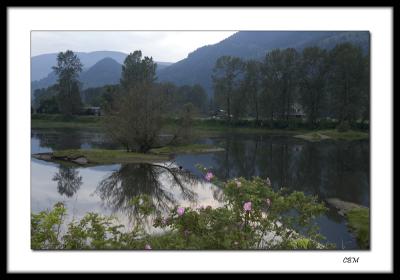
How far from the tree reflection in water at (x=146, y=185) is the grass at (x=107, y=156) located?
6.18ft

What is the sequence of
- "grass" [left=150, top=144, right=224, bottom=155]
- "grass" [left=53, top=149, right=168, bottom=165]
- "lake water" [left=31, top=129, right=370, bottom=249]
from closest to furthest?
"lake water" [left=31, top=129, right=370, bottom=249]
"grass" [left=53, top=149, right=168, bottom=165]
"grass" [left=150, top=144, right=224, bottom=155]

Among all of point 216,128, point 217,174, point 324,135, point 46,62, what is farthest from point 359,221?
point 216,128

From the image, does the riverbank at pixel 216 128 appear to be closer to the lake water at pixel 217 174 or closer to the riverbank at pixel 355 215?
the lake water at pixel 217 174

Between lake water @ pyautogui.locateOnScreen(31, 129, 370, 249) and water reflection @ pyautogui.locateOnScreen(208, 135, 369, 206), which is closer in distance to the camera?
lake water @ pyautogui.locateOnScreen(31, 129, 370, 249)

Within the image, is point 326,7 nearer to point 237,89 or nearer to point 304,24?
point 304,24

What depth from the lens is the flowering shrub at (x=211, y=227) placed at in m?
4.39

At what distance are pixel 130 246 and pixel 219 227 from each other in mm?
952

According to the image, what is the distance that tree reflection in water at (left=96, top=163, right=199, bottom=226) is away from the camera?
1174cm

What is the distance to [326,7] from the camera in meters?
3.83

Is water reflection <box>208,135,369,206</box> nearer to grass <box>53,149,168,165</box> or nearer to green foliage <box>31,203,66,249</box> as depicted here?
grass <box>53,149,168,165</box>

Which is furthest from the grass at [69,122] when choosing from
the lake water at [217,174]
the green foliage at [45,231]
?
the green foliage at [45,231]

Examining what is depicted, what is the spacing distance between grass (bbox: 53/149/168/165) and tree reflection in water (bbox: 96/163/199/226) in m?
1.88

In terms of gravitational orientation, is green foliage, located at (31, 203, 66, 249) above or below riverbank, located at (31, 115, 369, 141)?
below

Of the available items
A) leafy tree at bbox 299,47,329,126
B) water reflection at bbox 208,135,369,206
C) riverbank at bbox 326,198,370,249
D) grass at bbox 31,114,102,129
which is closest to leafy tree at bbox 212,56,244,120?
leafy tree at bbox 299,47,329,126
